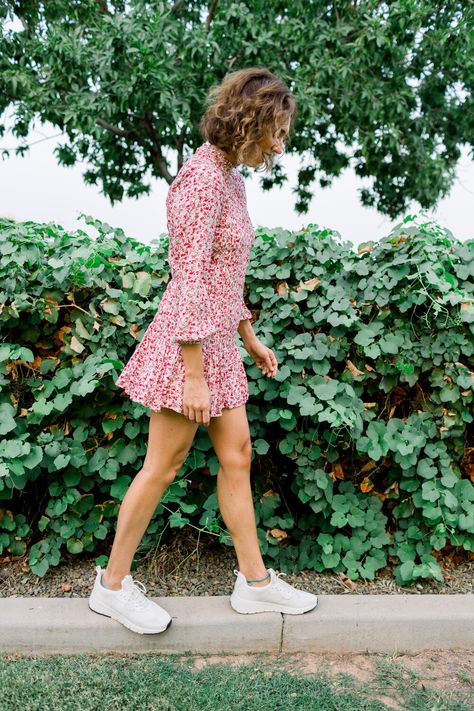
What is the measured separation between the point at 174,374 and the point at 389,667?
1.28 meters

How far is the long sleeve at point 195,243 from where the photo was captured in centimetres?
196

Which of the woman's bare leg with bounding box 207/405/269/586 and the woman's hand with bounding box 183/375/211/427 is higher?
the woman's hand with bounding box 183/375/211/427

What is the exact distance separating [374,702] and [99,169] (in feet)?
32.7

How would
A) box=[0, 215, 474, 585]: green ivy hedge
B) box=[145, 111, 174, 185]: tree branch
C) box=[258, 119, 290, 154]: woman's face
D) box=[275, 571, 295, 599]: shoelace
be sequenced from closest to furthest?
box=[258, 119, 290, 154]: woman's face, box=[275, 571, 295, 599]: shoelace, box=[0, 215, 474, 585]: green ivy hedge, box=[145, 111, 174, 185]: tree branch

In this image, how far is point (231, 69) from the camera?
27.6ft

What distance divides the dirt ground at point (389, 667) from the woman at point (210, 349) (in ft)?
0.59

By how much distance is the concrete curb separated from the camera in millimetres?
2311

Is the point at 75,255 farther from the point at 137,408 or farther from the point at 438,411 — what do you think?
the point at 438,411

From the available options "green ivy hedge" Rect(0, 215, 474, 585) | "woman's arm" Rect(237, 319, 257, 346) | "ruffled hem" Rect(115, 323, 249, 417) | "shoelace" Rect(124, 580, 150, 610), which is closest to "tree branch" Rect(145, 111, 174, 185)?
"green ivy hedge" Rect(0, 215, 474, 585)

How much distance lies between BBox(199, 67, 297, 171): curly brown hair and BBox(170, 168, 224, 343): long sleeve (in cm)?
A: 15

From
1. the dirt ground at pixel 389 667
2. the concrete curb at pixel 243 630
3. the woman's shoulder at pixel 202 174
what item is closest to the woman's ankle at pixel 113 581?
the concrete curb at pixel 243 630

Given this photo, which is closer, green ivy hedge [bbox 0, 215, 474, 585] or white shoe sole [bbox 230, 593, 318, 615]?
white shoe sole [bbox 230, 593, 318, 615]

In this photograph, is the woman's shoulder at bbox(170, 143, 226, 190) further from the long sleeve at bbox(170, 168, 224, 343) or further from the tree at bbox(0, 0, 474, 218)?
the tree at bbox(0, 0, 474, 218)

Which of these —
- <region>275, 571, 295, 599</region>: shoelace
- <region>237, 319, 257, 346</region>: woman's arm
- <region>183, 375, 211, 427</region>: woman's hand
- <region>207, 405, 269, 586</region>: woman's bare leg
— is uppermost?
<region>237, 319, 257, 346</region>: woman's arm
